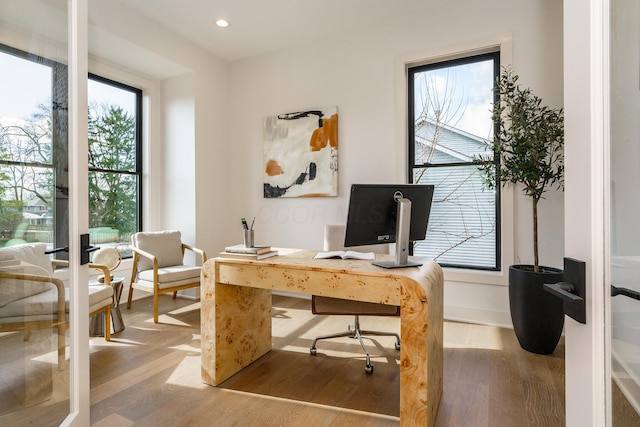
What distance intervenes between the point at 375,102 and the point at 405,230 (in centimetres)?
228

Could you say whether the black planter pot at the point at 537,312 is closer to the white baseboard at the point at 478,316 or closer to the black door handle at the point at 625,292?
the white baseboard at the point at 478,316

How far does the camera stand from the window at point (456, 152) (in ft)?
11.2

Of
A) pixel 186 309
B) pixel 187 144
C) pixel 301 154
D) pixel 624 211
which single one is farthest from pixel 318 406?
pixel 187 144

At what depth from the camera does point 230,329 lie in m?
2.29

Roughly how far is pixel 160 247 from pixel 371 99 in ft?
9.50

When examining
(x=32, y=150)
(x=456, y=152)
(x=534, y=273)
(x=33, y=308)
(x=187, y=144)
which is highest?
(x=187, y=144)

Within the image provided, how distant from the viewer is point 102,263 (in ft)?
10.5

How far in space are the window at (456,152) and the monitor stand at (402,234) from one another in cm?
183

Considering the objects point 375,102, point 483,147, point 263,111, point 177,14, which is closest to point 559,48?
point 483,147

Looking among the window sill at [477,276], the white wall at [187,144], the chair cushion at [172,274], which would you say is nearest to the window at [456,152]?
the window sill at [477,276]

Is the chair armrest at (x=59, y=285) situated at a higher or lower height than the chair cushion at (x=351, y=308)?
higher

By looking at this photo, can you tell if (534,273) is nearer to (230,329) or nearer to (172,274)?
(230,329)

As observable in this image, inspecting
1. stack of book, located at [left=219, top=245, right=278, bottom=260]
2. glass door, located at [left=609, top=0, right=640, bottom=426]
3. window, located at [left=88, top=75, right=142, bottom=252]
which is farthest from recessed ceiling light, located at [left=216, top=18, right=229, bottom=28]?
glass door, located at [left=609, top=0, right=640, bottom=426]

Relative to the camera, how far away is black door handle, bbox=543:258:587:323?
739mm
